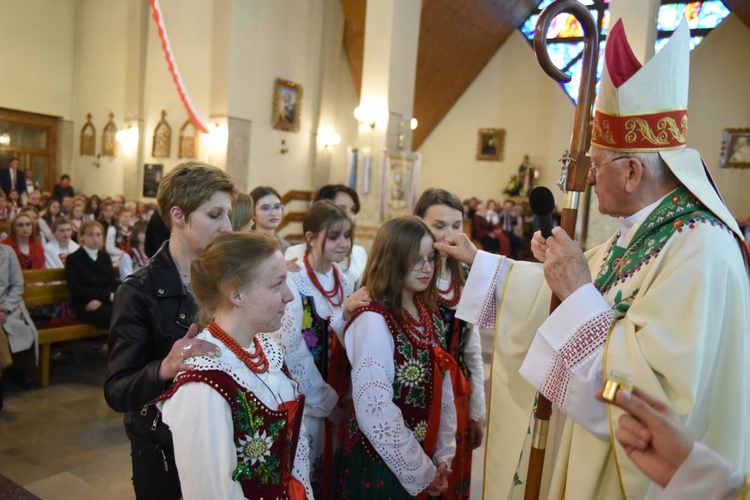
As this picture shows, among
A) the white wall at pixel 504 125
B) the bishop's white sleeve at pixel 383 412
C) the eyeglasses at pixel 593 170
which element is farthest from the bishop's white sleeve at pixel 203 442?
the white wall at pixel 504 125

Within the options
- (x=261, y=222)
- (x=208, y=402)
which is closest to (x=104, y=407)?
(x=261, y=222)

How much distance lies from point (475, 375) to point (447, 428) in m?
0.40

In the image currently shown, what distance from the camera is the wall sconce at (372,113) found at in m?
9.84

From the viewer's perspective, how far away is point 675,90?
5.29 ft

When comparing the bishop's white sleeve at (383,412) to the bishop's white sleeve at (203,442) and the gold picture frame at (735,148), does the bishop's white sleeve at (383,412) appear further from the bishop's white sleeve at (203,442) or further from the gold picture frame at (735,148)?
the gold picture frame at (735,148)

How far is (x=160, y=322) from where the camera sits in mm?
1688

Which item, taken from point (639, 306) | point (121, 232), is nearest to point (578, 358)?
point (639, 306)

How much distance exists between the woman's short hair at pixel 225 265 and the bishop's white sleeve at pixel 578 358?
31.4 inches

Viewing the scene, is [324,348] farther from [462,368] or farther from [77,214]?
[77,214]

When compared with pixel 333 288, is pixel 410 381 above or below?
below

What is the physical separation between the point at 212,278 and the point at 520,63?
43.5 feet

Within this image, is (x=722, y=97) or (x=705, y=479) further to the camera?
(x=722, y=97)

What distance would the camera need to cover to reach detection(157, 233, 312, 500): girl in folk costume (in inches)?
52.6

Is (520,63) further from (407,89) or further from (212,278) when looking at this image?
(212,278)
